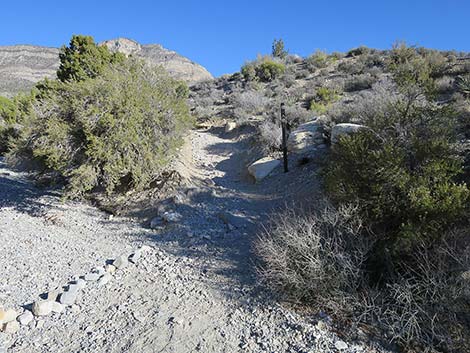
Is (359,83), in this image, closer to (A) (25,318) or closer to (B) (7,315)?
(A) (25,318)

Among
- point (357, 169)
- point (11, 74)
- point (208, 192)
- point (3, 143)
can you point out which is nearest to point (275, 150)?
point (208, 192)

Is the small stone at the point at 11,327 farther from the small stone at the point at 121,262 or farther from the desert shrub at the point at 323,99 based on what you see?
the desert shrub at the point at 323,99

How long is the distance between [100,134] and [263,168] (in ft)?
17.9

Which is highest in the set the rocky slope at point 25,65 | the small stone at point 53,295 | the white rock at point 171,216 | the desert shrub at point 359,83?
the rocky slope at point 25,65

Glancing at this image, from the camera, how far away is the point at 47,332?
4.30m

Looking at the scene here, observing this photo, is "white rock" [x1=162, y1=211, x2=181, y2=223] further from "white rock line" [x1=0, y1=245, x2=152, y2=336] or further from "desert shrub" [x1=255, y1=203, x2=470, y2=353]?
"desert shrub" [x1=255, y1=203, x2=470, y2=353]

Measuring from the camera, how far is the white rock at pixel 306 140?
1107 centimetres

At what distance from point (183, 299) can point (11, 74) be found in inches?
1888

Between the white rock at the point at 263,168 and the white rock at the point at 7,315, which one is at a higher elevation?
the white rock at the point at 263,168

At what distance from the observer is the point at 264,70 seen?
26547 mm

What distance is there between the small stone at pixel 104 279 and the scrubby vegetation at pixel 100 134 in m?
2.94

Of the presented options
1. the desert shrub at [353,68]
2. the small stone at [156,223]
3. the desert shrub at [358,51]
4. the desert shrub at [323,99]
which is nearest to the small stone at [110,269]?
the small stone at [156,223]

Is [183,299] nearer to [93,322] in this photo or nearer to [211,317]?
[211,317]

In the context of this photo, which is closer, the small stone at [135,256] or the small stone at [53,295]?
the small stone at [53,295]
